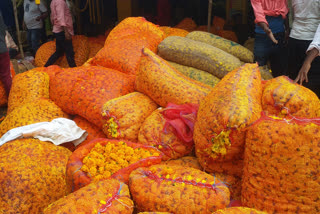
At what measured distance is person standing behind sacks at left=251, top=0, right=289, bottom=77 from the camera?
2598 mm

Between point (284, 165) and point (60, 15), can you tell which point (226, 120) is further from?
point (60, 15)

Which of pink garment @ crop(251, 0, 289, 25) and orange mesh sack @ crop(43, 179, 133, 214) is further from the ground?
pink garment @ crop(251, 0, 289, 25)

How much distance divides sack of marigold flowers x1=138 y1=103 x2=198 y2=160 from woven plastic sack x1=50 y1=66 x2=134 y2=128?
44cm

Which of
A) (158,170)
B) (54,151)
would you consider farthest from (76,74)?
(158,170)

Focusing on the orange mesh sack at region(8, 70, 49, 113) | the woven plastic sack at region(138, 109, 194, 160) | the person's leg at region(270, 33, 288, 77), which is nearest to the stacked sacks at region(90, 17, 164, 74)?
the orange mesh sack at region(8, 70, 49, 113)

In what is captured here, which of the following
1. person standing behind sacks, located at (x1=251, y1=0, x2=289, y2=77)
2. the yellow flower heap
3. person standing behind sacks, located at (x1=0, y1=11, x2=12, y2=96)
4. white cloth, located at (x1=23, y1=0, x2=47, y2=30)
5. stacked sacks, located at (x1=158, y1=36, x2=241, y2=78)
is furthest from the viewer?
white cloth, located at (x1=23, y1=0, x2=47, y2=30)

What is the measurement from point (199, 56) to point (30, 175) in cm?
155

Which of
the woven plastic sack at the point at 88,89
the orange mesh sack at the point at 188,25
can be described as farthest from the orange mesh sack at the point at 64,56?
the woven plastic sack at the point at 88,89

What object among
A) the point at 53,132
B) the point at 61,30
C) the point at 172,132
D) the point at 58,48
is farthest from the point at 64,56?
the point at 172,132

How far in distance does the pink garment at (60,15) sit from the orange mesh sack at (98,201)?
369 centimetres

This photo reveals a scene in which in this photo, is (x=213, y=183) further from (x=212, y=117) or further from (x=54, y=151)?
(x=54, y=151)

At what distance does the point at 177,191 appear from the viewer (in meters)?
1.31

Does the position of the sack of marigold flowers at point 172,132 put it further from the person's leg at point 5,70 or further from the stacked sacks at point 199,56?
the person's leg at point 5,70

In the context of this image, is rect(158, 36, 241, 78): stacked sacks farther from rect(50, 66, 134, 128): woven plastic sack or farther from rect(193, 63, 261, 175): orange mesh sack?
rect(193, 63, 261, 175): orange mesh sack
